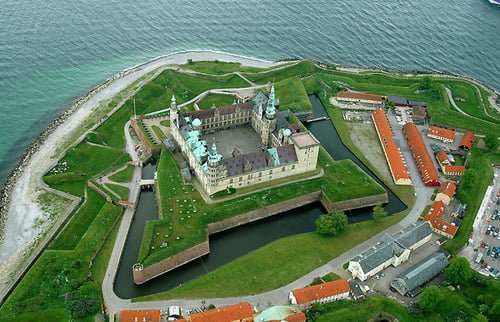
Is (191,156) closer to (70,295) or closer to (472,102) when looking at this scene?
(70,295)

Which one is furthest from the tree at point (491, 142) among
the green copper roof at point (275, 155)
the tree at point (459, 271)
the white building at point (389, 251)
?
the green copper roof at point (275, 155)

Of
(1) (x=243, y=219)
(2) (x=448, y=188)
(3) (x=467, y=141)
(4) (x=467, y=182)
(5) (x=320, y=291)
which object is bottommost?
(1) (x=243, y=219)

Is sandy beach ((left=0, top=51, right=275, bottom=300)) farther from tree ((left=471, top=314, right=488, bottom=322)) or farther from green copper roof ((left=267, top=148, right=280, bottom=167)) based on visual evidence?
tree ((left=471, top=314, right=488, bottom=322))

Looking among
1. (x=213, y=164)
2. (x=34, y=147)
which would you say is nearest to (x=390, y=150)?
(x=213, y=164)

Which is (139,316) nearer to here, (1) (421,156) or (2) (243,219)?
(2) (243,219)

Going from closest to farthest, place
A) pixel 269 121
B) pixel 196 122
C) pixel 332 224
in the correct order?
pixel 332 224, pixel 196 122, pixel 269 121

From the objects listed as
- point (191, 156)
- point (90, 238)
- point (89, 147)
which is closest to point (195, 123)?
point (191, 156)
